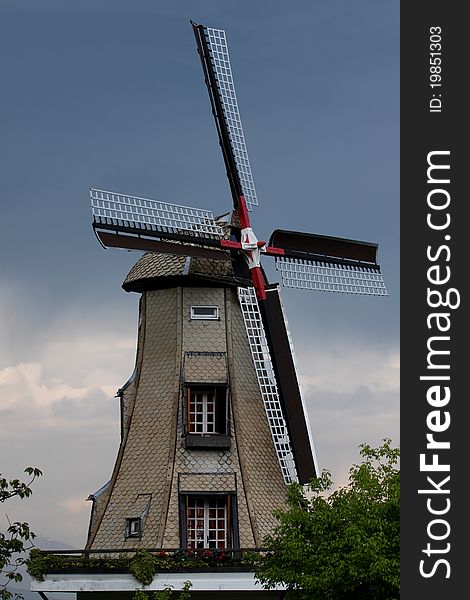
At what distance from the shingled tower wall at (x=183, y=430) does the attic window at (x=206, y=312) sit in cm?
8

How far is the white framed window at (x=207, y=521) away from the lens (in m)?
30.2

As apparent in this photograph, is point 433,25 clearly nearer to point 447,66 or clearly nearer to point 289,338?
point 447,66

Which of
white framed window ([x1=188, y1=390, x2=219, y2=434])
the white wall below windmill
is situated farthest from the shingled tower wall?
the white wall below windmill

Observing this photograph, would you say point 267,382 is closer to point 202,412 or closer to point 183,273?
point 202,412

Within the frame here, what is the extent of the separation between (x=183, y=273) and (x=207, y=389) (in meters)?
2.90

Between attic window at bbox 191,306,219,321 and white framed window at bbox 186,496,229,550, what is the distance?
4.46 meters

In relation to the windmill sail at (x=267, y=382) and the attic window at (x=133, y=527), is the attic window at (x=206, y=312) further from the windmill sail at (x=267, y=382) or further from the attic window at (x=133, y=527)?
the attic window at (x=133, y=527)

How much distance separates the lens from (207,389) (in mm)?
31594

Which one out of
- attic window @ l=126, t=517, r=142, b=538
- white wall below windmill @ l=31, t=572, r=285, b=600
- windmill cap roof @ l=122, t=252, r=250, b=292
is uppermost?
windmill cap roof @ l=122, t=252, r=250, b=292

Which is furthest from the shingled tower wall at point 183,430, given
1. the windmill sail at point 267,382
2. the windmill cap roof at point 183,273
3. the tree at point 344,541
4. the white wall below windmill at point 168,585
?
the tree at point 344,541

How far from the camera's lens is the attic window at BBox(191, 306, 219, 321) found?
105 ft

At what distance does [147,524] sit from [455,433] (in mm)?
14284

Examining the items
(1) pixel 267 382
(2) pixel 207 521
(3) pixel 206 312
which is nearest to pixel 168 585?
(2) pixel 207 521

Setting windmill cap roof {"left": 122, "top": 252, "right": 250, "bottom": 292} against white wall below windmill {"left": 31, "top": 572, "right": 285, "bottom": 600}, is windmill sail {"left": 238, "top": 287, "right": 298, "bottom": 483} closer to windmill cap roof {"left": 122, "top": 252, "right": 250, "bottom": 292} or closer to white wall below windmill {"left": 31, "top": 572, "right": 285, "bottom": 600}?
windmill cap roof {"left": 122, "top": 252, "right": 250, "bottom": 292}
